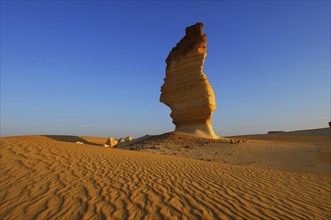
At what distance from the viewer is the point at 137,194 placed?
5324mm

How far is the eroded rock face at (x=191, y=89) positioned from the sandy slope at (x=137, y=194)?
1523 cm

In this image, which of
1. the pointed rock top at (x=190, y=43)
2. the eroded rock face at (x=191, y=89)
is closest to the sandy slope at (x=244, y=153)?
the eroded rock face at (x=191, y=89)

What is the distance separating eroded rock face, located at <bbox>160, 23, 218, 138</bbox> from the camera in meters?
23.4

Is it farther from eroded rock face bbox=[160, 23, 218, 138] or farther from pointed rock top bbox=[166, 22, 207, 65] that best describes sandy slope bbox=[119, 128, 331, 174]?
pointed rock top bbox=[166, 22, 207, 65]

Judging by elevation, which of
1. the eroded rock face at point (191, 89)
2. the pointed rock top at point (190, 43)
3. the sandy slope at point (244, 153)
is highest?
the pointed rock top at point (190, 43)

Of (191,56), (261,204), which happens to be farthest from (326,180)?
(191,56)

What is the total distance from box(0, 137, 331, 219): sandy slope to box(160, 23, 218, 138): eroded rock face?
15228mm

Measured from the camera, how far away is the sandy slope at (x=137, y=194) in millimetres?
4359

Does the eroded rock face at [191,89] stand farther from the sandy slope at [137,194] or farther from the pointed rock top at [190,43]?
the sandy slope at [137,194]

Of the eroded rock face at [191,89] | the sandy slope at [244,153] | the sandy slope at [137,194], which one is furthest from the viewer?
the eroded rock face at [191,89]

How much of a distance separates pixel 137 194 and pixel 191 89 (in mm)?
19396

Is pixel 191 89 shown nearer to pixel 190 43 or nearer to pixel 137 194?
pixel 190 43

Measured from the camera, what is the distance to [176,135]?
2250 centimetres

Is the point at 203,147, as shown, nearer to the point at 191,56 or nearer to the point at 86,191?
the point at 191,56
